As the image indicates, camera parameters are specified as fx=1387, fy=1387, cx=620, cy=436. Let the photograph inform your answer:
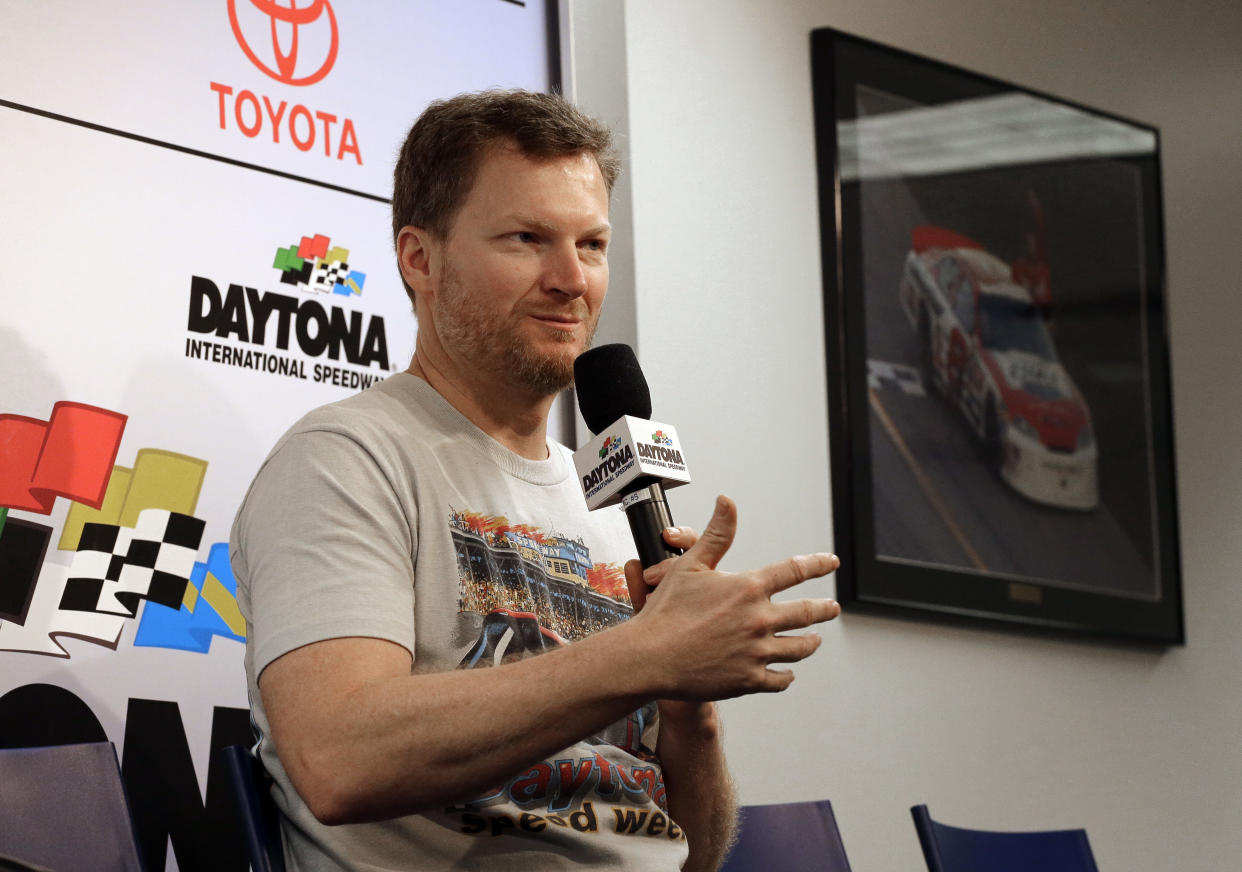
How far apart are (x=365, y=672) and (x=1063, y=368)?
274cm

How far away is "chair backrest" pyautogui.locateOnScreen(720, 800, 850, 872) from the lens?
2.28 metres

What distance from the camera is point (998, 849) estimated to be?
8.38ft

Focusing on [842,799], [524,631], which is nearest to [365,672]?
[524,631]

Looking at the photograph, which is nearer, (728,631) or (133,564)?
(728,631)

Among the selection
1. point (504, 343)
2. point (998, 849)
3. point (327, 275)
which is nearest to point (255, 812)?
point (504, 343)

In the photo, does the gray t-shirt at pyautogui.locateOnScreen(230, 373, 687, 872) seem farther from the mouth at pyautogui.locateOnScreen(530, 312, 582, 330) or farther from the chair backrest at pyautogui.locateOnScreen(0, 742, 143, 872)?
the chair backrest at pyautogui.locateOnScreen(0, 742, 143, 872)

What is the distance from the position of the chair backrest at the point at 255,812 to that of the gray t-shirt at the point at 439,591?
2 cm

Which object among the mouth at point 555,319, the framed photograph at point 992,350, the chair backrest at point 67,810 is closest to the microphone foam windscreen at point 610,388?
the mouth at point 555,319

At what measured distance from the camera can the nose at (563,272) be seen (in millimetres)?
1733

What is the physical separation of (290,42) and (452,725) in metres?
1.68

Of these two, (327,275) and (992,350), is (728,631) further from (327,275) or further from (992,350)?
(992,350)

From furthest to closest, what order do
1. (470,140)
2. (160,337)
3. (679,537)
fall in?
(160,337) → (470,140) → (679,537)

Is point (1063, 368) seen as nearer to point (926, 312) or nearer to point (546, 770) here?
point (926, 312)

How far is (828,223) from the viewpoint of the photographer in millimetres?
3266
